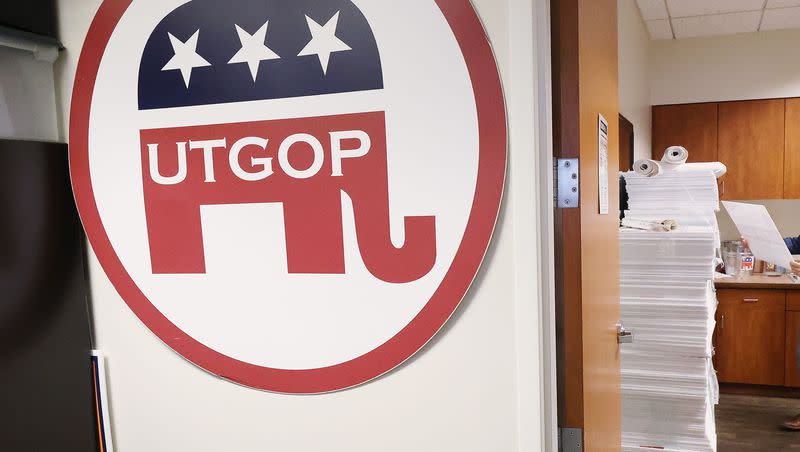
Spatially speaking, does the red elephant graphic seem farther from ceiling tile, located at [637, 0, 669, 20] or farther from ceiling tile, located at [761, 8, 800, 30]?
ceiling tile, located at [761, 8, 800, 30]

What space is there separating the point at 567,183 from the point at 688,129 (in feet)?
13.0

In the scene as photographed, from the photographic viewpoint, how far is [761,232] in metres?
3.10

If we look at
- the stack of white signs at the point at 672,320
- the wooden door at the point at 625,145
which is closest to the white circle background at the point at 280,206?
the stack of white signs at the point at 672,320

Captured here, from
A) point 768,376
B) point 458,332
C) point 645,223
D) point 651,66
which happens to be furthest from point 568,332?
point 651,66

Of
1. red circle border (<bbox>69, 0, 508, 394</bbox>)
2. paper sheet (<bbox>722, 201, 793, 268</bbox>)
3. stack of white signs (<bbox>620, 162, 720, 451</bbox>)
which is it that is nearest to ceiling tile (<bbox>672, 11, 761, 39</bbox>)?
paper sheet (<bbox>722, 201, 793, 268</bbox>)

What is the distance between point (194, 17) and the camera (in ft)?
3.30

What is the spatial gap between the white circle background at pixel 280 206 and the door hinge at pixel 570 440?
36cm

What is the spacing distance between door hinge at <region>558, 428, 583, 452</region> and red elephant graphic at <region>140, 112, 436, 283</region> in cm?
40

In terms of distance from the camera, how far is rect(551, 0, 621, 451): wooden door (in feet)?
3.24

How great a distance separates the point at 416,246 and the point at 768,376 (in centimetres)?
390

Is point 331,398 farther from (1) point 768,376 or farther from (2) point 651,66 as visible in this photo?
(2) point 651,66

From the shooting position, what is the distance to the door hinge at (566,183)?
38.8 inches

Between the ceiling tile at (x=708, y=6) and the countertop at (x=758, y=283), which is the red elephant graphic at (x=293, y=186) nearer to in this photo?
the ceiling tile at (x=708, y=6)

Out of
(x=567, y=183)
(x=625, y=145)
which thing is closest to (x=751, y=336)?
(x=625, y=145)
